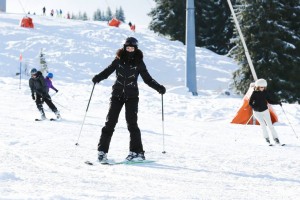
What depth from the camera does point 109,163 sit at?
6.00m

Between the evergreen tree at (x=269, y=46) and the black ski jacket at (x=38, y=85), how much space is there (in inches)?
523

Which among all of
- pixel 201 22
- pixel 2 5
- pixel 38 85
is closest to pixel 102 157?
pixel 38 85

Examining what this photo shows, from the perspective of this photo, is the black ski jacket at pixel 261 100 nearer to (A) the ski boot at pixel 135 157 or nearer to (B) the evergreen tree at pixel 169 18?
(A) the ski boot at pixel 135 157

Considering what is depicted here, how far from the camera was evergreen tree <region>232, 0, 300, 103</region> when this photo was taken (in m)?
22.9

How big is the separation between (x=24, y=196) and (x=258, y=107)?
20.8 ft

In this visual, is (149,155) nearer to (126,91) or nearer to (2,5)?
(126,91)

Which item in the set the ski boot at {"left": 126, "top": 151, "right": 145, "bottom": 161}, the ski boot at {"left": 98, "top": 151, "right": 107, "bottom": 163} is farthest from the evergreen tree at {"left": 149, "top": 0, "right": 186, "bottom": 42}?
the ski boot at {"left": 98, "top": 151, "right": 107, "bottom": 163}

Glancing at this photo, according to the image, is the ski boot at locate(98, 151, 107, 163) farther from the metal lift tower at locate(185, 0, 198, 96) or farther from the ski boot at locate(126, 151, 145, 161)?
the metal lift tower at locate(185, 0, 198, 96)

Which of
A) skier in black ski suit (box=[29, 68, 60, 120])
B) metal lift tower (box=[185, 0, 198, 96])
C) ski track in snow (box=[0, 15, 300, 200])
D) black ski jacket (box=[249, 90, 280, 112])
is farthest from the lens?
metal lift tower (box=[185, 0, 198, 96])

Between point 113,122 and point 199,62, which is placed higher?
point 113,122

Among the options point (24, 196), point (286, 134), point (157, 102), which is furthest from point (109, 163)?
point (157, 102)

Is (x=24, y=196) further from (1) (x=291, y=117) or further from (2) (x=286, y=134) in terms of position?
(1) (x=291, y=117)

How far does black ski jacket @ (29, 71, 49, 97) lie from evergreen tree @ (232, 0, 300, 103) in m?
13.3

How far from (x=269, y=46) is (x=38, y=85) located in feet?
47.3
